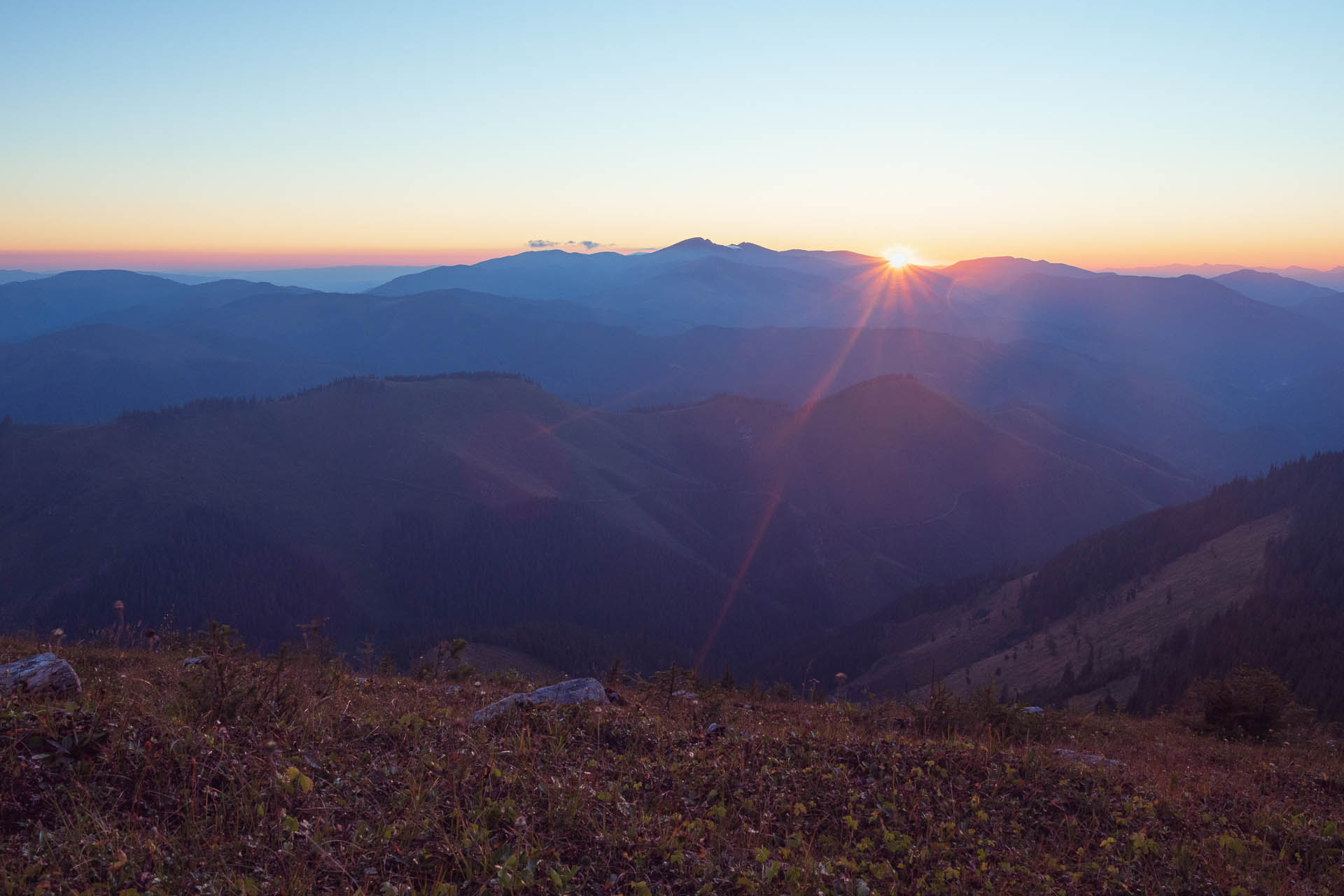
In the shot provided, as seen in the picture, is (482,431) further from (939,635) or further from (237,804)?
(237,804)

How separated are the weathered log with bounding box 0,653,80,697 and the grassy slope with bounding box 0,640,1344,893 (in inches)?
13.8

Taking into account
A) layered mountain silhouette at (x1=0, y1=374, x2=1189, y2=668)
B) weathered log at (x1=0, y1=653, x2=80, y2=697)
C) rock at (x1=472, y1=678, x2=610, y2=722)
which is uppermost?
weathered log at (x1=0, y1=653, x2=80, y2=697)

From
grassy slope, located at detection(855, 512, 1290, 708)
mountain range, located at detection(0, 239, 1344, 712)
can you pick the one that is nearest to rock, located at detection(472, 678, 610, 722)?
mountain range, located at detection(0, 239, 1344, 712)

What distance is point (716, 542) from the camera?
6393 inches

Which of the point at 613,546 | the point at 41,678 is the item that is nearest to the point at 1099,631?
the point at 41,678

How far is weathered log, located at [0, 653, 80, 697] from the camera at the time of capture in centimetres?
732

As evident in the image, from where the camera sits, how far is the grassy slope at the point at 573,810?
5.16 m

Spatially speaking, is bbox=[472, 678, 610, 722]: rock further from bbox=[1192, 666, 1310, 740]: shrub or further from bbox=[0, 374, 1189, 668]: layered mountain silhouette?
bbox=[0, 374, 1189, 668]: layered mountain silhouette

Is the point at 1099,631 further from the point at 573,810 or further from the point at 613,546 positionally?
the point at 613,546

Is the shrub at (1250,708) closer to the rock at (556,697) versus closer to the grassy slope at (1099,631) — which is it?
the rock at (556,697)

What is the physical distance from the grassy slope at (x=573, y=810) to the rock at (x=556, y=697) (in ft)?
1.30

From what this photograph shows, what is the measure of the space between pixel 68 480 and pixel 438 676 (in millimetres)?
162428

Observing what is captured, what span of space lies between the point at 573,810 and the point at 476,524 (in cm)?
14593

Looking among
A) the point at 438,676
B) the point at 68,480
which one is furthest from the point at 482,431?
the point at 438,676
